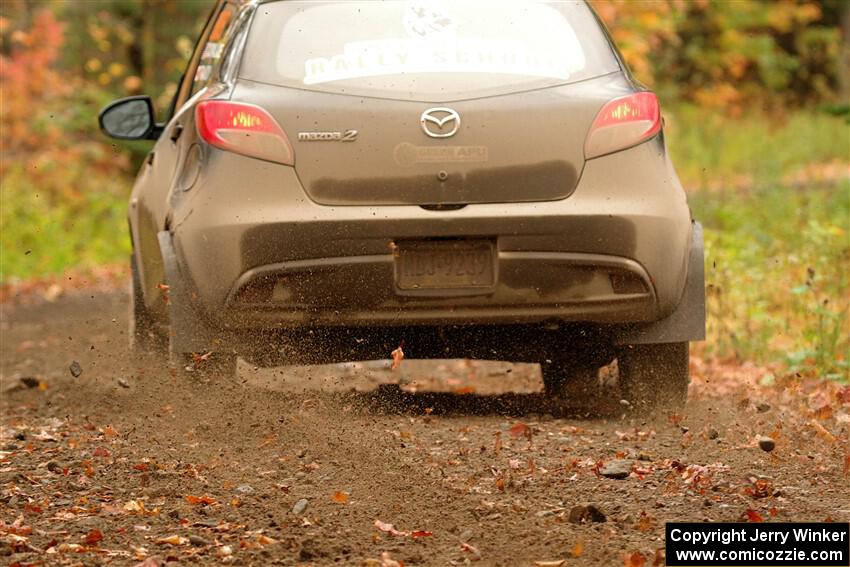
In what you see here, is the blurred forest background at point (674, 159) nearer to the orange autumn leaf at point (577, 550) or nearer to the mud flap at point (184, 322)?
the mud flap at point (184, 322)

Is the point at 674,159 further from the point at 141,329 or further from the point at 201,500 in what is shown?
the point at 201,500

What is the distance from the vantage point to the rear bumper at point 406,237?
18.9ft

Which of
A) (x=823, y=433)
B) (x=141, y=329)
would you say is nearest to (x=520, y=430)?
(x=823, y=433)

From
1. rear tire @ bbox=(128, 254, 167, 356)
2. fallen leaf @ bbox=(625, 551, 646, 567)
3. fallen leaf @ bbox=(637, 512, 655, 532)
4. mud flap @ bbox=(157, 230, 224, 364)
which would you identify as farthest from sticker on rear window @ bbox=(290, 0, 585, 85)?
fallen leaf @ bbox=(625, 551, 646, 567)

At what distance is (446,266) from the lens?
5832 millimetres

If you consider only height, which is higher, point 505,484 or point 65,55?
point 505,484

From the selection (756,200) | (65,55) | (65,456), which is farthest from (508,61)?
(65,55)

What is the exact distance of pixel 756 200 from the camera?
14.0 metres

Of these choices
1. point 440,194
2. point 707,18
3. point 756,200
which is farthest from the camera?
point 707,18

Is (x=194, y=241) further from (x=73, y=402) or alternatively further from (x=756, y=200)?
(x=756, y=200)

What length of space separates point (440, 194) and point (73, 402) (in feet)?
8.65

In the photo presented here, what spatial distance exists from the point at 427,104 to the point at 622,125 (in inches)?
29.7

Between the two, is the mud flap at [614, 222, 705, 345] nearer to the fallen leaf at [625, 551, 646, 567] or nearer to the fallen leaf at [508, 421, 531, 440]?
the fallen leaf at [508, 421, 531, 440]

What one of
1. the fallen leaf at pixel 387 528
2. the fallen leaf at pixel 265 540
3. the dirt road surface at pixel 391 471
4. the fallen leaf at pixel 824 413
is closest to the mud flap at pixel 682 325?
the dirt road surface at pixel 391 471
